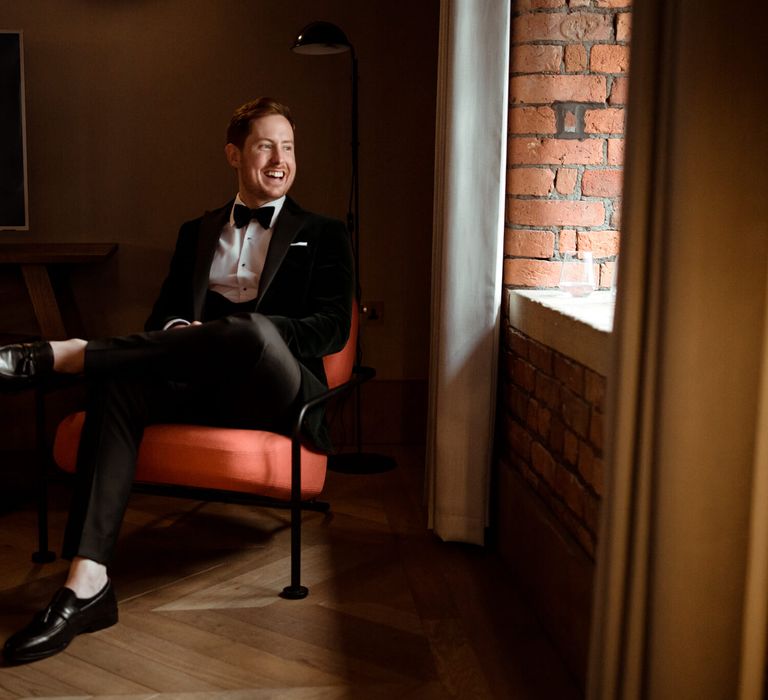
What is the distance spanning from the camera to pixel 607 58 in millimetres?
2354

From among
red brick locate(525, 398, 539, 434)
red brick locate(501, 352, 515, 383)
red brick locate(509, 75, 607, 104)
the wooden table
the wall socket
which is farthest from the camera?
the wall socket

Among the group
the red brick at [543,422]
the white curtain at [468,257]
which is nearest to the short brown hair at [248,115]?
the white curtain at [468,257]

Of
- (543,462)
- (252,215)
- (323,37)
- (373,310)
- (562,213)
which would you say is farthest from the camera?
(373,310)

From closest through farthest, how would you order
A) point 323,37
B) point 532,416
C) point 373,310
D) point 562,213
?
point 532,416 < point 562,213 < point 323,37 < point 373,310

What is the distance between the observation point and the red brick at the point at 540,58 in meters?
2.36

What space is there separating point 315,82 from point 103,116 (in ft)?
2.78

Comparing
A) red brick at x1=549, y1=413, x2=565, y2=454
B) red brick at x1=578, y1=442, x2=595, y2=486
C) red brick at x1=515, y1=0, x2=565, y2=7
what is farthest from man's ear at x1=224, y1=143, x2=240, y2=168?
red brick at x1=578, y1=442, x2=595, y2=486

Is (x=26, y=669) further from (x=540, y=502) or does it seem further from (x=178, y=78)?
(x=178, y=78)

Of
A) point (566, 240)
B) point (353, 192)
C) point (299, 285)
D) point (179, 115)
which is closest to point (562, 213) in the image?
point (566, 240)

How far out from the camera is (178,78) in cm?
355

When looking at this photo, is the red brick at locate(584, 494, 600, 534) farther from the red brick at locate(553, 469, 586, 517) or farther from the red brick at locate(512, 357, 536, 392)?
the red brick at locate(512, 357, 536, 392)

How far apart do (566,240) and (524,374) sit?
0.38 m

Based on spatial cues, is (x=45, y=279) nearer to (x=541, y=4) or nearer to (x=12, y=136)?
(x=12, y=136)

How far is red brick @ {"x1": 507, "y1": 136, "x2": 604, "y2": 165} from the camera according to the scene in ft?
7.81
